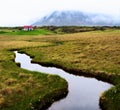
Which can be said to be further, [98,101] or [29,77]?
[29,77]

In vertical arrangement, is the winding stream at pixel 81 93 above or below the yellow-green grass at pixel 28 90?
below

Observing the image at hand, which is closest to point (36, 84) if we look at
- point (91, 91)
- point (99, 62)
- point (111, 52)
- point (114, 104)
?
point (91, 91)

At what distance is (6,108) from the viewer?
32.6 meters

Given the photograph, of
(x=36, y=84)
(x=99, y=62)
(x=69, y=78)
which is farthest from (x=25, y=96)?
(x=99, y=62)

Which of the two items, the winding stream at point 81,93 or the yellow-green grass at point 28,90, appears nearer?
the yellow-green grass at point 28,90

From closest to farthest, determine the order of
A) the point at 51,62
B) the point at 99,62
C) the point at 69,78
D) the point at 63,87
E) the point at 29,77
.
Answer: the point at 63,87 < the point at 29,77 < the point at 69,78 < the point at 99,62 < the point at 51,62

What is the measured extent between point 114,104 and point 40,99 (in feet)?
29.1

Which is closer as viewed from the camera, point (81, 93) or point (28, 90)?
point (28, 90)

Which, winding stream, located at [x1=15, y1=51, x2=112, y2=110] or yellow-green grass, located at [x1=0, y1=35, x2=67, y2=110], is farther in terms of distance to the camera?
winding stream, located at [x1=15, y1=51, x2=112, y2=110]

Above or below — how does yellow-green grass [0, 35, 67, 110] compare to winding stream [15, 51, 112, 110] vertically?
above

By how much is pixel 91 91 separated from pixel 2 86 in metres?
12.5

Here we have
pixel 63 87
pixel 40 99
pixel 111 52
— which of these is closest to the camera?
pixel 40 99

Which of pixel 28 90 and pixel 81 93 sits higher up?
pixel 28 90

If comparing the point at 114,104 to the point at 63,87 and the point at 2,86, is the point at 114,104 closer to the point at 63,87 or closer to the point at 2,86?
the point at 63,87
